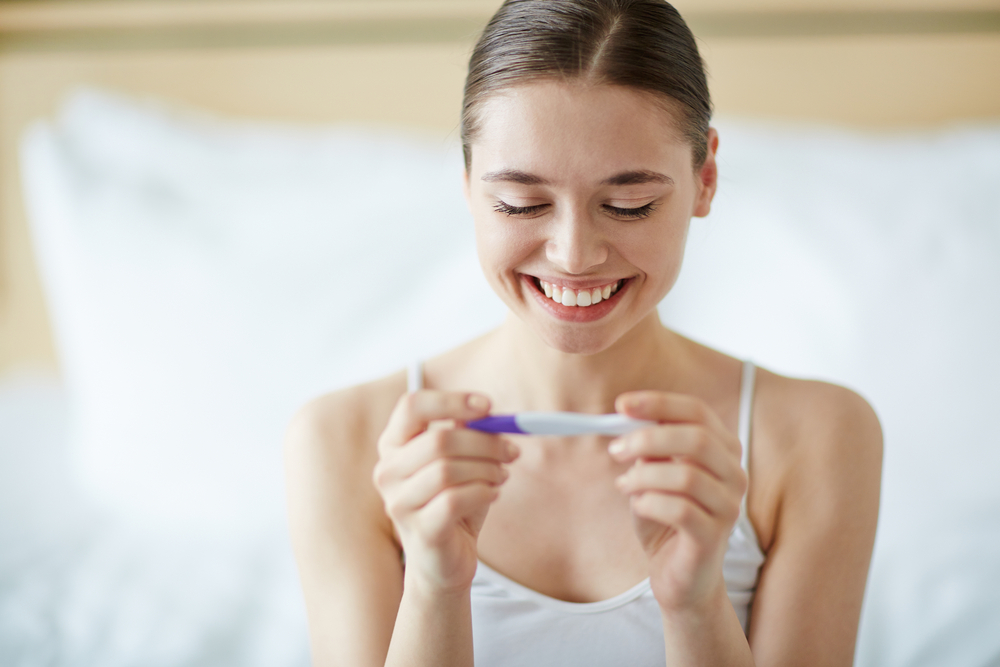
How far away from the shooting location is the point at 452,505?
25.5 inches

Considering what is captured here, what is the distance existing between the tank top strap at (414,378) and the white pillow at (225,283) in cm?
53

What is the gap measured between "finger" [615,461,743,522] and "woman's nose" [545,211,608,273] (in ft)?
0.63

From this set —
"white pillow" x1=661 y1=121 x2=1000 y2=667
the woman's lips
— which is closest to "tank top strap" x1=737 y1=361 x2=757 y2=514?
the woman's lips

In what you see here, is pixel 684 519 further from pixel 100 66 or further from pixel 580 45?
pixel 100 66

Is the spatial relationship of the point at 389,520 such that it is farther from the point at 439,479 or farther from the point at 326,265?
the point at 326,265

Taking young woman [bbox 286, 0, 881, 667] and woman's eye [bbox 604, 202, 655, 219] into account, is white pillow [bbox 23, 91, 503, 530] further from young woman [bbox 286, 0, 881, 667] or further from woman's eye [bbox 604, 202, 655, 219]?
woman's eye [bbox 604, 202, 655, 219]

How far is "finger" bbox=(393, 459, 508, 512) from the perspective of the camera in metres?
0.65

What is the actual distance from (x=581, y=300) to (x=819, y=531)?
0.37 m

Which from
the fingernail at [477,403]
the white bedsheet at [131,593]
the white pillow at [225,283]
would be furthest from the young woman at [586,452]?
the white pillow at [225,283]

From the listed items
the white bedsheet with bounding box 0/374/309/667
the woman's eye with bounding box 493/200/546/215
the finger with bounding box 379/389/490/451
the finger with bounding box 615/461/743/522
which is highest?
the woman's eye with bounding box 493/200/546/215

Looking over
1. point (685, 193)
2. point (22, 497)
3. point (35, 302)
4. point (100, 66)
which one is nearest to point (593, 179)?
point (685, 193)

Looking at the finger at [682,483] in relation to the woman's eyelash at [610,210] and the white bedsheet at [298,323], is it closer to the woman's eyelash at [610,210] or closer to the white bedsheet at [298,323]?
the woman's eyelash at [610,210]

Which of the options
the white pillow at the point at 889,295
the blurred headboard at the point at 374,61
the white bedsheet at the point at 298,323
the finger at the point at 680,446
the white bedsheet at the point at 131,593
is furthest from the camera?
the blurred headboard at the point at 374,61

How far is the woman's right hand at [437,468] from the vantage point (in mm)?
649
